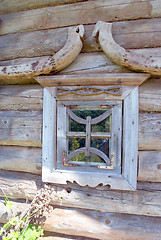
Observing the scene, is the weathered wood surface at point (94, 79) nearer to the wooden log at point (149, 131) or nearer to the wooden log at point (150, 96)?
the wooden log at point (150, 96)

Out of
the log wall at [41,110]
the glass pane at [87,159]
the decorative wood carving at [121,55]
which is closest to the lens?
the decorative wood carving at [121,55]

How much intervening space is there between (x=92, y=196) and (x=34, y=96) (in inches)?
40.8

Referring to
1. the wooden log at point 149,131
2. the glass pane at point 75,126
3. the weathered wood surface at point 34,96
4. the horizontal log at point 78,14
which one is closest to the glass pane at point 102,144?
the glass pane at point 75,126

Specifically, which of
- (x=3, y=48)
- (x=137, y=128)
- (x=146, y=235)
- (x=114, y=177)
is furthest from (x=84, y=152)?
(x=3, y=48)

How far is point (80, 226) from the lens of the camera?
4.41 ft

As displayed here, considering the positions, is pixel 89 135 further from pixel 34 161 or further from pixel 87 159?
pixel 34 161

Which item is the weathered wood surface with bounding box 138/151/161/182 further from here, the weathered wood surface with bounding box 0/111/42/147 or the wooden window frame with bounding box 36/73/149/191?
the weathered wood surface with bounding box 0/111/42/147

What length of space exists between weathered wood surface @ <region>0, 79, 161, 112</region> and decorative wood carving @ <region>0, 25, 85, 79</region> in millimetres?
138

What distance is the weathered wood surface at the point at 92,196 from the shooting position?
1284 millimetres

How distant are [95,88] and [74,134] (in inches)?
17.3

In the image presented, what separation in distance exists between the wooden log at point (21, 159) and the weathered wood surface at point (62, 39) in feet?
2.96

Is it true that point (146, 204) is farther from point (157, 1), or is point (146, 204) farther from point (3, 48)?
point (3, 48)

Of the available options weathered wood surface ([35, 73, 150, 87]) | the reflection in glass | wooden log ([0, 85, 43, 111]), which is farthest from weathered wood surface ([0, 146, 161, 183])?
weathered wood surface ([35, 73, 150, 87])

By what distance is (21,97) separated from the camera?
60.1 inches
